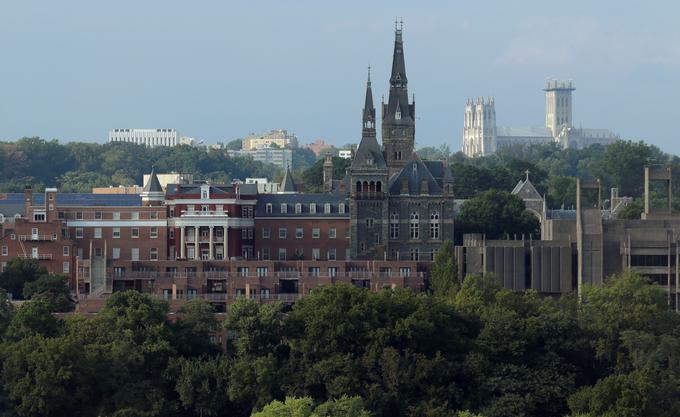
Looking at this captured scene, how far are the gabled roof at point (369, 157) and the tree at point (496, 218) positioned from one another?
418 inches

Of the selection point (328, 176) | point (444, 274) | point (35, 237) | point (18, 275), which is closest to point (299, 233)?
point (35, 237)

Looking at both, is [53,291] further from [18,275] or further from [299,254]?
[299,254]

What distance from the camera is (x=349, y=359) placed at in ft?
398

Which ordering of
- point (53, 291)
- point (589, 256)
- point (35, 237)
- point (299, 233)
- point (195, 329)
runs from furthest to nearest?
1. point (299, 233)
2. point (35, 237)
3. point (589, 256)
4. point (53, 291)
5. point (195, 329)

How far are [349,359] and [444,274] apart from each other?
26936mm

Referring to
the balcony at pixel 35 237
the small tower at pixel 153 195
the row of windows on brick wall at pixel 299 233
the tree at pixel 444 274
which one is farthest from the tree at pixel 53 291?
the tree at pixel 444 274

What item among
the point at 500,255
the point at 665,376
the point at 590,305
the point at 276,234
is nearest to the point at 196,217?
the point at 276,234

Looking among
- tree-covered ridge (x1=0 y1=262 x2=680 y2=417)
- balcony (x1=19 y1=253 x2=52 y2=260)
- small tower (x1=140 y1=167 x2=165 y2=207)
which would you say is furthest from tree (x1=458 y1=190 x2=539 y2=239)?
tree-covered ridge (x1=0 y1=262 x2=680 y2=417)

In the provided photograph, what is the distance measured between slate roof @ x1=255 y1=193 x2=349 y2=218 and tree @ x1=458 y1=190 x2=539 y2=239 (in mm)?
10635

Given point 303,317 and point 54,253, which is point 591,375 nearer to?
point 303,317

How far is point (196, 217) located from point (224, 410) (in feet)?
142

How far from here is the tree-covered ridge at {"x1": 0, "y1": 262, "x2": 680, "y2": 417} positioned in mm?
116438

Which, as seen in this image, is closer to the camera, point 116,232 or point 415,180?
point 116,232

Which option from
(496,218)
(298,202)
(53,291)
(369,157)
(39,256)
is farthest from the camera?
(496,218)
